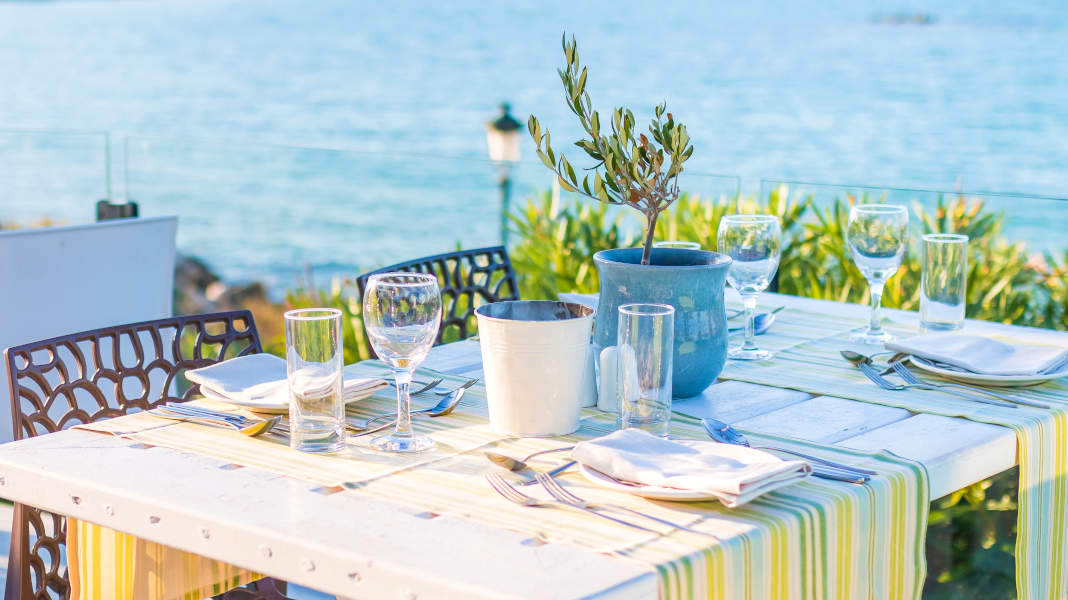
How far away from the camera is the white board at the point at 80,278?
9.14 ft

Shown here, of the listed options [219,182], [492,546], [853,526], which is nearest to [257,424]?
[492,546]

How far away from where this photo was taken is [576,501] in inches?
49.1

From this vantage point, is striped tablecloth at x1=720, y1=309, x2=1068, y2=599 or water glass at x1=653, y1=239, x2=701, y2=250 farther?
water glass at x1=653, y1=239, x2=701, y2=250

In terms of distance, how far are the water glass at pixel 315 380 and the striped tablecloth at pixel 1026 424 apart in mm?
693

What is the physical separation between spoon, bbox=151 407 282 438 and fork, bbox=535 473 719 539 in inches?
15.7

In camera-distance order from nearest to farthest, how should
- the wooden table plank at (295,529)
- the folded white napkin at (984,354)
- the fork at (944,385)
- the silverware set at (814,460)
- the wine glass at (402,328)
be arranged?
1. the wooden table plank at (295,529)
2. the silverware set at (814,460)
3. the wine glass at (402,328)
4. the fork at (944,385)
5. the folded white napkin at (984,354)

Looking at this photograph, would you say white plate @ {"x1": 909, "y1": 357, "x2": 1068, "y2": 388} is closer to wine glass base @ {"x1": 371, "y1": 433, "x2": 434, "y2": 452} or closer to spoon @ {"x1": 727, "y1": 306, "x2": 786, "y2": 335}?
spoon @ {"x1": 727, "y1": 306, "x2": 786, "y2": 335}

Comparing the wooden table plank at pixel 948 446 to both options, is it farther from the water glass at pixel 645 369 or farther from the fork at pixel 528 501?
the fork at pixel 528 501

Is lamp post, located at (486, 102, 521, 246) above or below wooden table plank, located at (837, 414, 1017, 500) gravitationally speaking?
above

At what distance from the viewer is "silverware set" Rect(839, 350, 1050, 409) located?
5.55 ft

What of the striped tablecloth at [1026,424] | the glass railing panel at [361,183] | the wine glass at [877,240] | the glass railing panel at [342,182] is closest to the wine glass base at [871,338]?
the wine glass at [877,240]

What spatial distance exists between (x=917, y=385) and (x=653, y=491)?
718 millimetres

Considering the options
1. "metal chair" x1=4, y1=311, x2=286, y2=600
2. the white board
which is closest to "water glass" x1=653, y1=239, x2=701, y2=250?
"metal chair" x1=4, y1=311, x2=286, y2=600

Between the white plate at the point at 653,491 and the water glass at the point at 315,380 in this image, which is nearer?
the white plate at the point at 653,491
